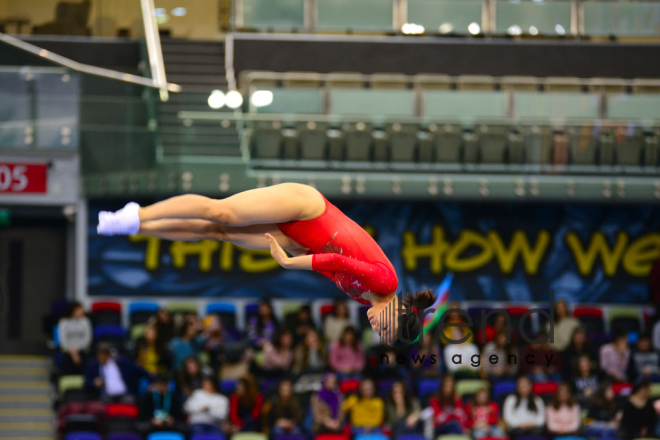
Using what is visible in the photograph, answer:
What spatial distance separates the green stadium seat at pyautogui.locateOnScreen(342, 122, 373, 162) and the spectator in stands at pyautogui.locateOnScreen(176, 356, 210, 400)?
11.1 ft

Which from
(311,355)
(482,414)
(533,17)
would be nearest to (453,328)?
(482,414)

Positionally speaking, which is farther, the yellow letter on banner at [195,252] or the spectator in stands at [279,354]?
the yellow letter on banner at [195,252]

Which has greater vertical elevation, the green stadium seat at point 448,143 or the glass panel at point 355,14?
the glass panel at point 355,14

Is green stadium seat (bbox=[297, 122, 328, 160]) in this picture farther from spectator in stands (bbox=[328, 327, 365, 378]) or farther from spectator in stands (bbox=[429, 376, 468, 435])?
spectator in stands (bbox=[429, 376, 468, 435])

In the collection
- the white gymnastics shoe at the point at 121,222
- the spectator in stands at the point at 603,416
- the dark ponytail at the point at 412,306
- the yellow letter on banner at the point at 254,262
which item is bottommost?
the spectator in stands at the point at 603,416

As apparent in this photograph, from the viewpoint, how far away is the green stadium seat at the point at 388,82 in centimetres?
1296

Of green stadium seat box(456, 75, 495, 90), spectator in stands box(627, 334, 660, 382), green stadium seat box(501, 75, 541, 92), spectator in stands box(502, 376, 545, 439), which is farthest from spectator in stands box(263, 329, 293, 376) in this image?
green stadium seat box(501, 75, 541, 92)

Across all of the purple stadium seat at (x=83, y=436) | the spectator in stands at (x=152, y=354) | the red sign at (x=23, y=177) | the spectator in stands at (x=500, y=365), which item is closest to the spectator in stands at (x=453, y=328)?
the spectator in stands at (x=500, y=365)

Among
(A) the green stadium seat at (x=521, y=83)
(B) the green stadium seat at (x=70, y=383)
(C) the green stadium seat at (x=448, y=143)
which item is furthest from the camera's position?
(A) the green stadium seat at (x=521, y=83)

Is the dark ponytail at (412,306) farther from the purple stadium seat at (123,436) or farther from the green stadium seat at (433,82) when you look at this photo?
the green stadium seat at (433,82)

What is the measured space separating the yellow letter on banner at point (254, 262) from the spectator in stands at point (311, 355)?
9.05ft

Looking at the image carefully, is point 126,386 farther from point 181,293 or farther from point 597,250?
point 597,250

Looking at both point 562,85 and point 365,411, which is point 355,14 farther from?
point 365,411

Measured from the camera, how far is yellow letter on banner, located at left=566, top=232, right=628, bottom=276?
1473cm
